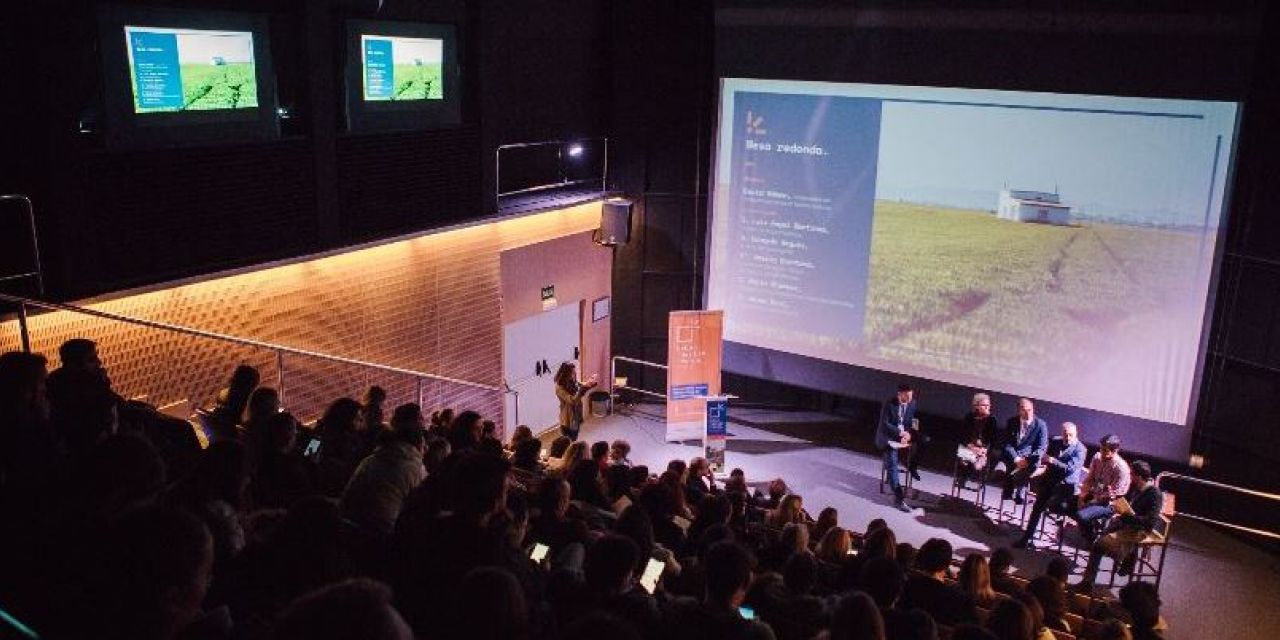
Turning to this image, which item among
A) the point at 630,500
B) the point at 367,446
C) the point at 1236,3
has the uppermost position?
the point at 1236,3

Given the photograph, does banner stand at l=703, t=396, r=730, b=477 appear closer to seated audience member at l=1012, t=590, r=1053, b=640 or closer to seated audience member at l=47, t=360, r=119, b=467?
seated audience member at l=1012, t=590, r=1053, b=640

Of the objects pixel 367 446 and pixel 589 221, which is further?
pixel 589 221

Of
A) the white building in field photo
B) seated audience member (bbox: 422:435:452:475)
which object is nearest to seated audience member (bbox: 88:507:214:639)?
seated audience member (bbox: 422:435:452:475)

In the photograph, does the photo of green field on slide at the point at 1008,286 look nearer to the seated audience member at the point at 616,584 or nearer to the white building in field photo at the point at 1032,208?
the white building in field photo at the point at 1032,208

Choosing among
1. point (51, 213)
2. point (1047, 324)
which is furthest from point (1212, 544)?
point (51, 213)

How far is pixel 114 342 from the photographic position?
7273 mm

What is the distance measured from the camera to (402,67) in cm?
939

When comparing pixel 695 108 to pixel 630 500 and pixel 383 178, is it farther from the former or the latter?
pixel 630 500

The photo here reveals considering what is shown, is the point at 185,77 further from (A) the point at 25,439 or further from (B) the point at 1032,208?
(B) the point at 1032,208

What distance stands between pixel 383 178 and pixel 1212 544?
935cm

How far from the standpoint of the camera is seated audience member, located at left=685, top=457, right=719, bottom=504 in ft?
22.5

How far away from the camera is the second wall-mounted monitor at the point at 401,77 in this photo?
8.89 metres

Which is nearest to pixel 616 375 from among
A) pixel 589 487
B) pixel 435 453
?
pixel 589 487

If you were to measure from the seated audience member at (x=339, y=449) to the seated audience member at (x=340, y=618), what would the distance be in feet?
11.6
